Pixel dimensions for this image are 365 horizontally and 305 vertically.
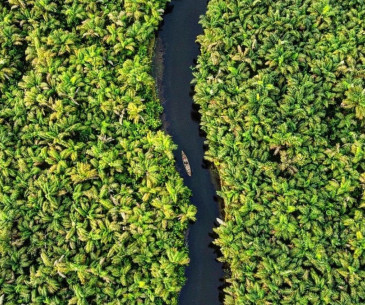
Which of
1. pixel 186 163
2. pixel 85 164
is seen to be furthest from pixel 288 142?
pixel 85 164

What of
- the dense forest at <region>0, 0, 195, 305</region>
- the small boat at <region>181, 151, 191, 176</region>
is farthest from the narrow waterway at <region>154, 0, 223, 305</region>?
the dense forest at <region>0, 0, 195, 305</region>

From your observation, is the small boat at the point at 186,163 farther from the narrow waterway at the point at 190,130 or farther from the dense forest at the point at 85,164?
the dense forest at the point at 85,164

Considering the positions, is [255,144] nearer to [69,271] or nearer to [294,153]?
[294,153]

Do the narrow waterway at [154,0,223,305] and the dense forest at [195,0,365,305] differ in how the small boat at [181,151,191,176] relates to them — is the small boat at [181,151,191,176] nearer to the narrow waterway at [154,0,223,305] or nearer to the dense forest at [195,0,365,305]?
the narrow waterway at [154,0,223,305]

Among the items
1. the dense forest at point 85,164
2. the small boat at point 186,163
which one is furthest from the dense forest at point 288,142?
the dense forest at point 85,164

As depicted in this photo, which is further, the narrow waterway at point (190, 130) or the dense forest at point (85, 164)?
the narrow waterway at point (190, 130)

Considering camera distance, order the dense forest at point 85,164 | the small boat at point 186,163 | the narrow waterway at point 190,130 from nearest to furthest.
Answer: the dense forest at point 85,164
the narrow waterway at point 190,130
the small boat at point 186,163
